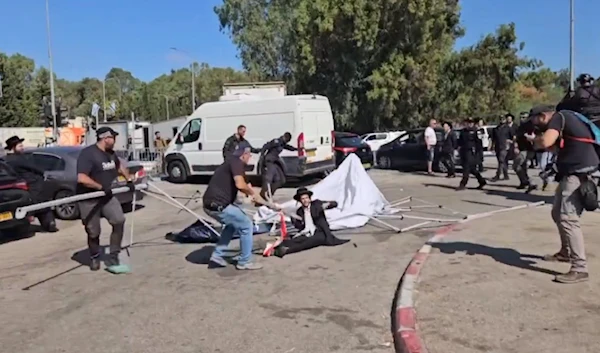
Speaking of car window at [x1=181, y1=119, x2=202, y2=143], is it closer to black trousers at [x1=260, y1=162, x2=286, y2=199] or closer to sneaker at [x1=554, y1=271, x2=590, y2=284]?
black trousers at [x1=260, y1=162, x2=286, y2=199]

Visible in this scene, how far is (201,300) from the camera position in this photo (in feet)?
21.8

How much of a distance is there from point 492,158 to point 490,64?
1450 centimetres

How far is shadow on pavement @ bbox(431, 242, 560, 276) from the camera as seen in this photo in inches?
283

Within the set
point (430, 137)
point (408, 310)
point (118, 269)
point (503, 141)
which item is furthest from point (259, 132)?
point (408, 310)

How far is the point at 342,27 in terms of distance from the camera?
36188 mm

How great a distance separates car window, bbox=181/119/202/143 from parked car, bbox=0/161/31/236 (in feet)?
28.9

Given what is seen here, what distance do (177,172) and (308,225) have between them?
11638 millimetres

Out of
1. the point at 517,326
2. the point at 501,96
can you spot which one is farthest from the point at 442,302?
the point at 501,96

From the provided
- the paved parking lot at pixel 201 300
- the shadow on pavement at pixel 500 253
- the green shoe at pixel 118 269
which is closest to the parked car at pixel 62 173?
the paved parking lot at pixel 201 300

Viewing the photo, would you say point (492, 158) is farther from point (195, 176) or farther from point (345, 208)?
point (345, 208)

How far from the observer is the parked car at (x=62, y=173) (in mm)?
12852

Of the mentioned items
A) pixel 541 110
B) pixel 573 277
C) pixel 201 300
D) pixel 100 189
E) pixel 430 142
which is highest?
pixel 541 110

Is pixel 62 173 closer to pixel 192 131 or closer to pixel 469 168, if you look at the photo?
pixel 192 131

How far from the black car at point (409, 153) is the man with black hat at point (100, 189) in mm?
14838
